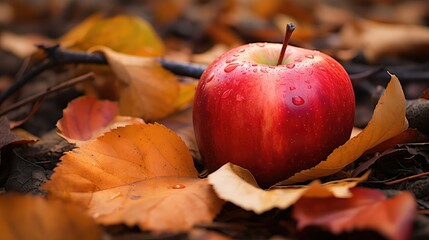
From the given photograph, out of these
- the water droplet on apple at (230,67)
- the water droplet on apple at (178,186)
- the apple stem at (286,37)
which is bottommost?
the water droplet on apple at (178,186)

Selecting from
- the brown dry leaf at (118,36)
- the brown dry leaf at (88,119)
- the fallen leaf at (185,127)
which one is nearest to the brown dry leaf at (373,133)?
the fallen leaf at (185,127)

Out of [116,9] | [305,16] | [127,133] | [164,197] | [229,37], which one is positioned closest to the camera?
[164,197]

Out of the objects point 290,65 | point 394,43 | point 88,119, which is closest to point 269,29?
point 394,43

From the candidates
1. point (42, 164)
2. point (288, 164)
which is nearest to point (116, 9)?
point (42, 164)

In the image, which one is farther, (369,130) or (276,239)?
(369,130)

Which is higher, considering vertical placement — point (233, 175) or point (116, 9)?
point (233, 175)

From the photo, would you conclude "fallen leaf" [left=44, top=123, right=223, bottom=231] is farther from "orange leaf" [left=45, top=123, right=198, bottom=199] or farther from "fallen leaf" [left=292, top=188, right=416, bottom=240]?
"fallen leaf" [left=292, top=188, right=416, bottom=240]

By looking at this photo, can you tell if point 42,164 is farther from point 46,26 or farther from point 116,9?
point 116,9

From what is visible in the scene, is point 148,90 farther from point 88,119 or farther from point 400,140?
point 400,140

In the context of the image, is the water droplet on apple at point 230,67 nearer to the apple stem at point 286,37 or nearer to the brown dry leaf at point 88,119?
the apple stem at point 286,37
